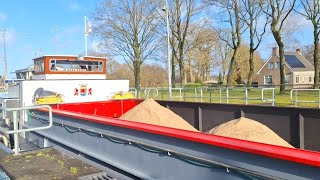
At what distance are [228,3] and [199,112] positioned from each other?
93.3 ft

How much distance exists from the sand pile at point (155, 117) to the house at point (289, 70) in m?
56.1

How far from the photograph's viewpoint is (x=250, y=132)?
4156 mm

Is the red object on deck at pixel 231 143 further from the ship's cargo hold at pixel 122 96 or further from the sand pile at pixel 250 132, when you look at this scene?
the ship's cargo hold at pixel 122 96

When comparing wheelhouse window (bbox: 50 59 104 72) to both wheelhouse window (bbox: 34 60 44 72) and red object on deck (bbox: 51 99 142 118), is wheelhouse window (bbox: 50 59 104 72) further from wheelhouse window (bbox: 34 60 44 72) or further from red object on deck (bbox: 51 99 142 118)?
red object on deck (bbox: 51 99 142 118)

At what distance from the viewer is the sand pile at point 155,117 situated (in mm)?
5781

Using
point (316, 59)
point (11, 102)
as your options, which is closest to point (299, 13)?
point (316, 59)

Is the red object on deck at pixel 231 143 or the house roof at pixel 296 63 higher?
the house roof at pixel 296 63

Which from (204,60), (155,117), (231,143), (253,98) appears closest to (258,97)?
(253,98)

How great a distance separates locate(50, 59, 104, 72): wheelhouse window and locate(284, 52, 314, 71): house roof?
183 feet

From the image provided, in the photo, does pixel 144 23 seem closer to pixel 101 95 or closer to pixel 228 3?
pixel 228 3

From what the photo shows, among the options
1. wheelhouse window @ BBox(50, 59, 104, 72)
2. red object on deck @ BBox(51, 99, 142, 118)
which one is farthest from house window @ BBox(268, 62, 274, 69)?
red object on deck @ BBox(51, 99, 142, 118)

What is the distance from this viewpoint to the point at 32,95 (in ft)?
23.1

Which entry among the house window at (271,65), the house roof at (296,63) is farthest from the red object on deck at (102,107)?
the house window at (271,65)

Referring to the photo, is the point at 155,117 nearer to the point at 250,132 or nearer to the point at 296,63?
the point at 250,132
